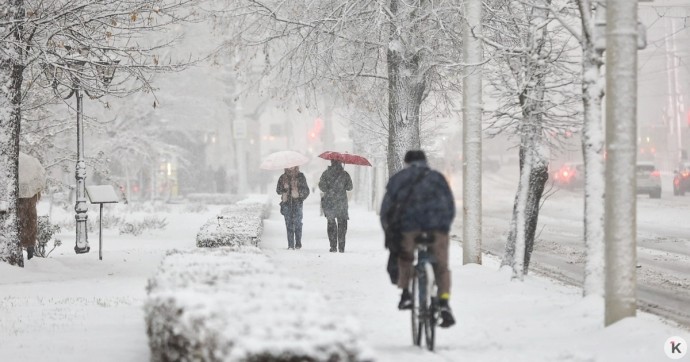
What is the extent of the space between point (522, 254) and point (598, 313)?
3571 mm

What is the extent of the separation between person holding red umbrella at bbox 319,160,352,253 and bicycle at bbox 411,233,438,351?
35.1 feet

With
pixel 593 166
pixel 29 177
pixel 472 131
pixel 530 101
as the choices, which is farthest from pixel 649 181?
pixel 593 166

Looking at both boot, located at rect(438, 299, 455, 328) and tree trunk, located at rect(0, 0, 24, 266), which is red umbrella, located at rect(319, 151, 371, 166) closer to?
tree trunk, located at rect(0, 0, 24, 266)

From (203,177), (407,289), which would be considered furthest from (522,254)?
(203,177)

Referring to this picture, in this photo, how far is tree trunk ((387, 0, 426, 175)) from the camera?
779 inches

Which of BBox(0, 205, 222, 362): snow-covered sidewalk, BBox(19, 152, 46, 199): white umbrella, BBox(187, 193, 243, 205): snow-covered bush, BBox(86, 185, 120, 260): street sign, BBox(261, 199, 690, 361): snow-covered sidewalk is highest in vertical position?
BBox(19, 152, 46, 199): white umbrella

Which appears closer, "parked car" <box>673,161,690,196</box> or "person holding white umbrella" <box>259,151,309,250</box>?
"person holding white umbrella" <box>259,151,309,250</box>

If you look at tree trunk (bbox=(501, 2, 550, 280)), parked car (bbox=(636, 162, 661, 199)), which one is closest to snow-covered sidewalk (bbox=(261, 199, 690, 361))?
tree trunk (bbox=(501, 2, 550, 280))

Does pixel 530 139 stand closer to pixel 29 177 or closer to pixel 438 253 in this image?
pixel 438 253

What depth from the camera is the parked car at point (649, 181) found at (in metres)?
42.8

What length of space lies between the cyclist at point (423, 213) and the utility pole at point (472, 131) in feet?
20.8

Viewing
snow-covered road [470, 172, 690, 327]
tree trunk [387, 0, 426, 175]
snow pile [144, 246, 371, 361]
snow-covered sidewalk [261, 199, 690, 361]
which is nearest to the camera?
snow pile [144, 246, 371, 361]

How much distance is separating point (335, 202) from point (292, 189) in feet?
4.06

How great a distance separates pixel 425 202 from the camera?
8320 mm
